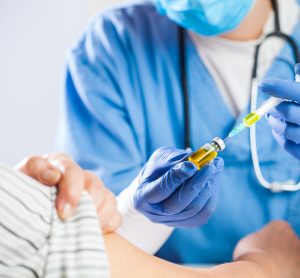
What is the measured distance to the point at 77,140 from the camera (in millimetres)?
1140

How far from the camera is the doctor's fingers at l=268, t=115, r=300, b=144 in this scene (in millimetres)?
812

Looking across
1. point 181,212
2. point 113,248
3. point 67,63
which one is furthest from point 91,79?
point 113,248

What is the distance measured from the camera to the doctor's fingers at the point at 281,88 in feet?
2.41

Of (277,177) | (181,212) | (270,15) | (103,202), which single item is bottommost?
(277,177)

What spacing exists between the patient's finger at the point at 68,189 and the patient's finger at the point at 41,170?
0.01 metres

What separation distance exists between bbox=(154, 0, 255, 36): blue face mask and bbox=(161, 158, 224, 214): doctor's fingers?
1.28ft

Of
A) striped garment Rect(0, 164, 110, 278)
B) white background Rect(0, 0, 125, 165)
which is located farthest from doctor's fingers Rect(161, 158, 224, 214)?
A: white background Rect(0, 0, 125, 165)

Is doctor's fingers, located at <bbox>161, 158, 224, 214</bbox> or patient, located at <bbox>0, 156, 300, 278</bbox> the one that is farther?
doctor's fingers, located at <bbox>161, 158, 224, 214</bbox>

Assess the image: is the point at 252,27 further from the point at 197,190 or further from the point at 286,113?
the point at 197,190

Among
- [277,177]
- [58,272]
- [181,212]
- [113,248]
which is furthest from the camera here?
[277,177]

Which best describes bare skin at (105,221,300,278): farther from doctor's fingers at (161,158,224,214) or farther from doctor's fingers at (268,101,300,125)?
doctor's fingers at (268,101,300,125)

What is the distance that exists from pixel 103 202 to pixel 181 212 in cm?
19

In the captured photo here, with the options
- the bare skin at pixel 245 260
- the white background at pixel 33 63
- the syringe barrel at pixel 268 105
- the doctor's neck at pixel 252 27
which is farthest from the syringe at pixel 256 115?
the white background at pixel 33 63

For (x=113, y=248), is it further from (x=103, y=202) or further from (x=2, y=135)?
(x=2, y=135)
